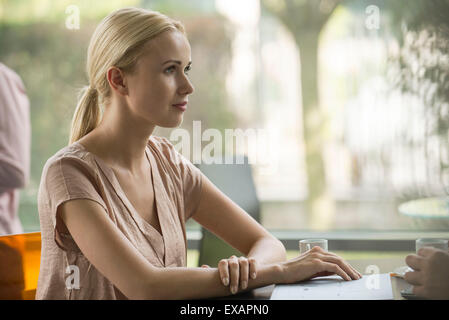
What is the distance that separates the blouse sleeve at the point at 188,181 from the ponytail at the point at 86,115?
0.79 ft

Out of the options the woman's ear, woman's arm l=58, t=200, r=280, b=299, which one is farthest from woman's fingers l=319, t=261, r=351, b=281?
the woman's ear

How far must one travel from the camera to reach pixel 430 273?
3.59 ft

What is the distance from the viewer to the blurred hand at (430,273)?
3.55 feet

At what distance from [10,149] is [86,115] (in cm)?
79

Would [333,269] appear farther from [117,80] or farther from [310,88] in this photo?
[310,88]

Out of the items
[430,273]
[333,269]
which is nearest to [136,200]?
[333,269]

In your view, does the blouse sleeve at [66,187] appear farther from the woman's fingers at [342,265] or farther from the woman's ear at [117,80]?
the woman's fingers at [342,265]

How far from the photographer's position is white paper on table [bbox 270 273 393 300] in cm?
110

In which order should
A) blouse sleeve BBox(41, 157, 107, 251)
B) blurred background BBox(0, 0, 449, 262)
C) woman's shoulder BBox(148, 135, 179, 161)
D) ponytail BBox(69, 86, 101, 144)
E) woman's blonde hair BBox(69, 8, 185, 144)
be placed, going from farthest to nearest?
blurred background BBox(0, 0, 449, 262) → woman's shoulder BBox(148, 135, 179, 161) → ponytail BBox(69, 86, 101, 144) → woman's blonde hair BBox(69, 8, 185, 144) → blouse sleeve BBox(41, 157, 107, 251)

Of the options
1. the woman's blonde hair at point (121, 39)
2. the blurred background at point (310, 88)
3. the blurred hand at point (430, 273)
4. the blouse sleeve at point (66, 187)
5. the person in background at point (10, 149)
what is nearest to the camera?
the blurred hand at point (430, 273)

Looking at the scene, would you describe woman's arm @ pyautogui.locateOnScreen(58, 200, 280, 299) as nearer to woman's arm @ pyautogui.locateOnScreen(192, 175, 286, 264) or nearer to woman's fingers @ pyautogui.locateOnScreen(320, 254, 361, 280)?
woman's fingers @ pyautogui.locateOnScreen(320, 254, 361, 280)

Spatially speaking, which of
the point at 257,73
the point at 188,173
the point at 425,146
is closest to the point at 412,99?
the point at 425,146

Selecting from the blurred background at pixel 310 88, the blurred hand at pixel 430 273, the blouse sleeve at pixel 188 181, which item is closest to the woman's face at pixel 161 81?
the blouse sleeve at pixel 188 181
